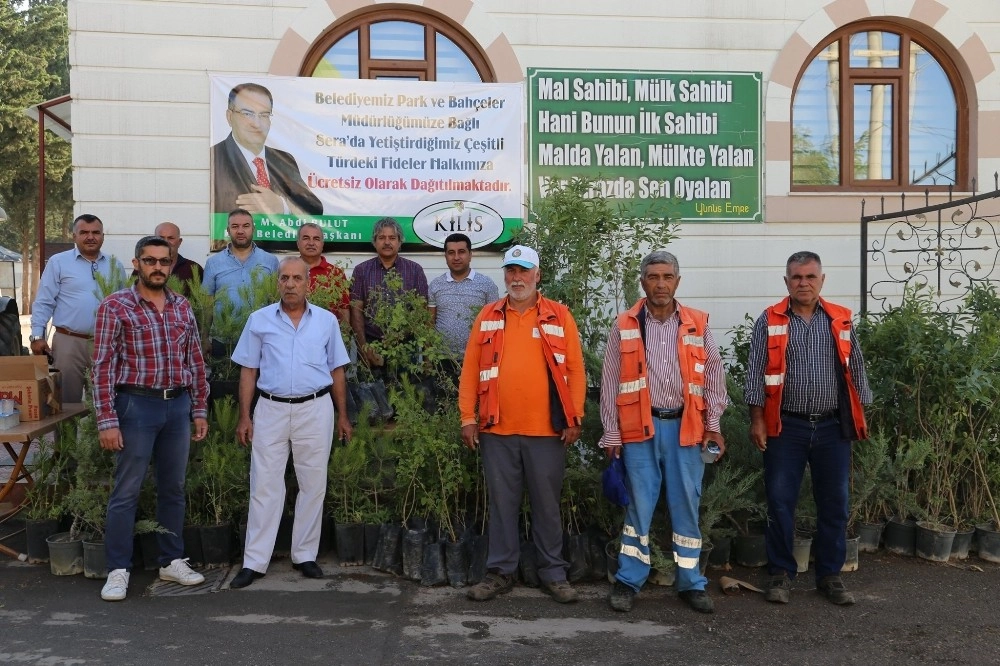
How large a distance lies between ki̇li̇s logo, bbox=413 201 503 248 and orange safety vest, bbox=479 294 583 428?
9.83 feet

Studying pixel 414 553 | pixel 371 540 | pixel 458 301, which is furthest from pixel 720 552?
pixel 458 301

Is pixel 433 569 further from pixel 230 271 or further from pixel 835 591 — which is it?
pixel 230 271

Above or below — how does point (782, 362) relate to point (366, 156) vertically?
below

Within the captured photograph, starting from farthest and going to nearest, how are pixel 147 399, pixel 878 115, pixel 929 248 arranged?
pixel 878 115
pixel 929 248
pixel 147 399

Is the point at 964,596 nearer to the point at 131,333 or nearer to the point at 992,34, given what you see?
the point at 131,333

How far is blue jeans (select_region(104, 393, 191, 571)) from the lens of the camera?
16.6ft

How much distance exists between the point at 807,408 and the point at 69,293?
518cm

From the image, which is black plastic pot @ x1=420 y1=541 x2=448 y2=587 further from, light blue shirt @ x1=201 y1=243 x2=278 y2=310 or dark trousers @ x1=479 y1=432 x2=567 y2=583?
light blue shirt @ x1=201 y1=243 x2=278 y2=310

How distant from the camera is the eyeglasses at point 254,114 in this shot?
777cm

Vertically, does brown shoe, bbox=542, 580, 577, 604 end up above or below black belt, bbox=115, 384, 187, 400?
below

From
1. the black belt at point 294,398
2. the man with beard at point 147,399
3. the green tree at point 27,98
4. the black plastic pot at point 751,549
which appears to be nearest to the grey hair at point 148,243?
the man with beard at point 147,399

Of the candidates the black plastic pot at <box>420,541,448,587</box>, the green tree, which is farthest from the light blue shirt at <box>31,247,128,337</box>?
the green tree

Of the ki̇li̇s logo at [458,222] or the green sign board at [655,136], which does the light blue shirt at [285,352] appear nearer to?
the ki̇li̇s logo at [458,222]

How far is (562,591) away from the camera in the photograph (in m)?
5.09
